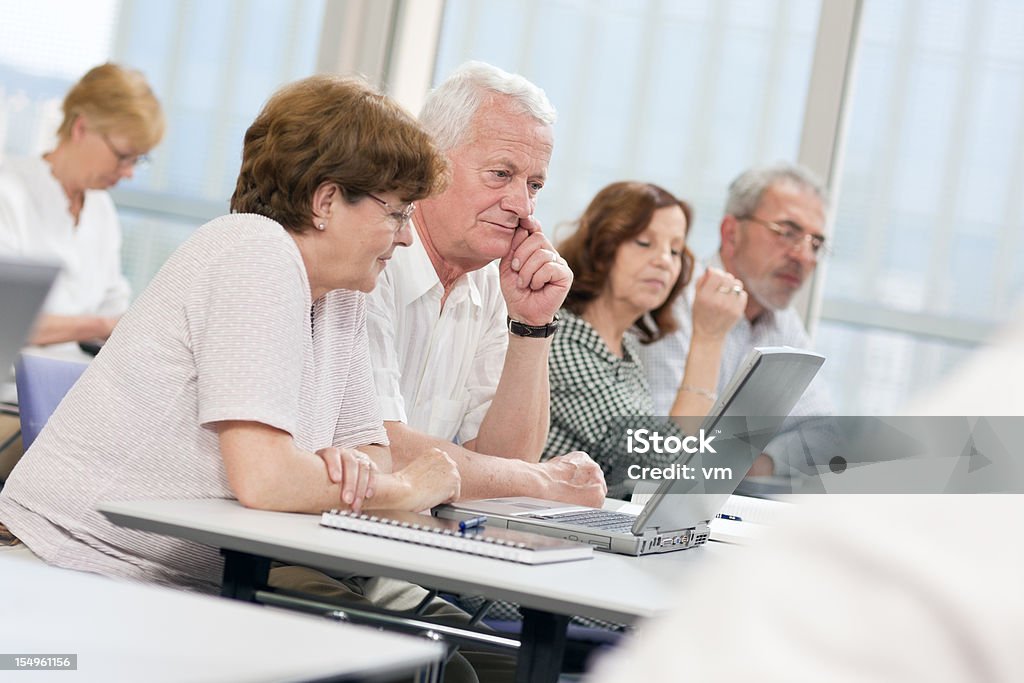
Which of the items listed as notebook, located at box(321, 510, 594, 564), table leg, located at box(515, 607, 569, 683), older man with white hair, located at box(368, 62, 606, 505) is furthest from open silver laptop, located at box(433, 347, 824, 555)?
older man with white hair, located at box(368, 62, 606, 505)

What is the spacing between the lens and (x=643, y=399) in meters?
2.99

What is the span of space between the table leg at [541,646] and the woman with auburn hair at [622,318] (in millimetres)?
1197

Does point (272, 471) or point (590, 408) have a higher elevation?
point (590, 408)

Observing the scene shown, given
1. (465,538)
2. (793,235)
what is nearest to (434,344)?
(465,538)

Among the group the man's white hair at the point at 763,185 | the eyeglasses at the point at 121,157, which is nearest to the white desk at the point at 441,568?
the man's white hair at the point at 763,185

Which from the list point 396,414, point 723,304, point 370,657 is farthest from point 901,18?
point 370,657

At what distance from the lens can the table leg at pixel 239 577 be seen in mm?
1584

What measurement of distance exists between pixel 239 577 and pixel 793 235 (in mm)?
2657

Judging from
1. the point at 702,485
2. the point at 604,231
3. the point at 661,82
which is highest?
the point at 661,82

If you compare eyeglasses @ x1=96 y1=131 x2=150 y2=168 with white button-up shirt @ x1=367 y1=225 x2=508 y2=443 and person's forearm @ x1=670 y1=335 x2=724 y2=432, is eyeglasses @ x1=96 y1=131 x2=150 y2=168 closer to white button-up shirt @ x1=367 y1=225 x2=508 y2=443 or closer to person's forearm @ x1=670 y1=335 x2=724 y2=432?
white button-up shirt @ x1=367 y1=225 x2=508 y2=443

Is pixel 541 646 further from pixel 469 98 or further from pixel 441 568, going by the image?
pixel 469 98

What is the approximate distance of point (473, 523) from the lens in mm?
1577

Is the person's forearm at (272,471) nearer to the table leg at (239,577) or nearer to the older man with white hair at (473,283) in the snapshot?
the table leg at (239,577)

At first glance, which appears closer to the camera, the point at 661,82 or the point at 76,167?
the point at 76,167
